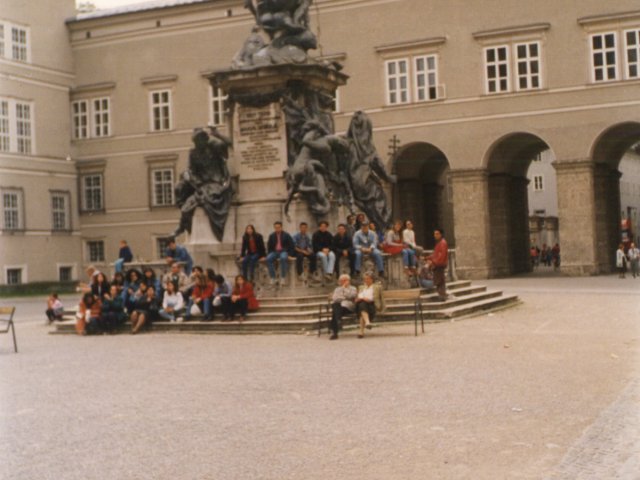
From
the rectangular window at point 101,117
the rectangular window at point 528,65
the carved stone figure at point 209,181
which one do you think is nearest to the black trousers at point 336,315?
the carved stone figure at point 209,181

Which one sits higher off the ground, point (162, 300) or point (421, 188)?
point (421, 188)

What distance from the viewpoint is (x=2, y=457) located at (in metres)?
8.42

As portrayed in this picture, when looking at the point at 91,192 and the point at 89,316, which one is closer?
the point at 89,316

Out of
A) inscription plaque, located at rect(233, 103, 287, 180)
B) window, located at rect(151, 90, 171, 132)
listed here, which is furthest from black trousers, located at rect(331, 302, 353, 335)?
window, located at rect(151, 90, 171, 132)

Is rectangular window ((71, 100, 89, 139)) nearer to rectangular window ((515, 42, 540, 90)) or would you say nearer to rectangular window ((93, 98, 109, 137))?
rectangular window ((93, 98, 109, 137))

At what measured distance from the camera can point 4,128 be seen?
51906 mm

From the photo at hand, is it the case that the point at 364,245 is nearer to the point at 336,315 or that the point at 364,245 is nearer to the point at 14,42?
the point at 336,315

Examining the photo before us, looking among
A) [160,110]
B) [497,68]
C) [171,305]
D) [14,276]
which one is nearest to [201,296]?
[171,305]

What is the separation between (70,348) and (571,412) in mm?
10925

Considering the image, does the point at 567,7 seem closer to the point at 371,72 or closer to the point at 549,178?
the point at 371,72

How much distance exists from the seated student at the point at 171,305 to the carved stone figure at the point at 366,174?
5.06 metres

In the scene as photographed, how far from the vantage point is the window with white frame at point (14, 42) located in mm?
51562

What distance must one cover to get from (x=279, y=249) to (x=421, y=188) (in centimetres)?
3113

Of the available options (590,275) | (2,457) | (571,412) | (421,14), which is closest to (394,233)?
(571,412)
